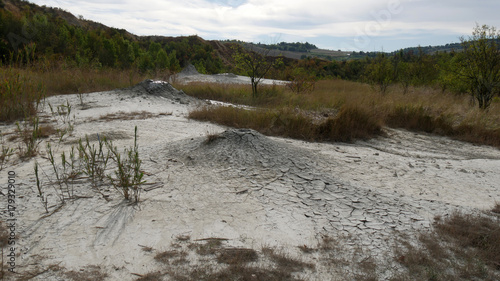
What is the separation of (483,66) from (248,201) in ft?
33.3

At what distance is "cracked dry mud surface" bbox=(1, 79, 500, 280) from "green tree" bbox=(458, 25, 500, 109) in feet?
17.7

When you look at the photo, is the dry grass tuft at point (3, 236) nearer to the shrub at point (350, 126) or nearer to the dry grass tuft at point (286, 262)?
the dry grass tuft at point (286, 262)

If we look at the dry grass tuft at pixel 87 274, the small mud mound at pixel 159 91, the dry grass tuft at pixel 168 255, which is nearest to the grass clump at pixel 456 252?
the dry grass tuft at pixel 168 255

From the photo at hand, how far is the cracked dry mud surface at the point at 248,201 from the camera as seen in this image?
252cm

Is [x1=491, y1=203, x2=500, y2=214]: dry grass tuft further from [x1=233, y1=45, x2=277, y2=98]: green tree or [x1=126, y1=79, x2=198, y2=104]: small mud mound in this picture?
[x1=126, y1=79, x2=198, y2=104]: small mud mound

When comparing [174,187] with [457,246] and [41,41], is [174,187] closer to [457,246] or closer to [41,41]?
[457,246]

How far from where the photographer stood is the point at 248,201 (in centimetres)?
335

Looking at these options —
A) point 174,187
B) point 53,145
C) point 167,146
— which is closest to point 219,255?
point 174,187

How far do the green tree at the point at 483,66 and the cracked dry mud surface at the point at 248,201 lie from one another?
540cm

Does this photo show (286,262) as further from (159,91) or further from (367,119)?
(159,91)

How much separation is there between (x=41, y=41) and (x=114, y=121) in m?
15.3

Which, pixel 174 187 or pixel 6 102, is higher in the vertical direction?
pixel 6 102

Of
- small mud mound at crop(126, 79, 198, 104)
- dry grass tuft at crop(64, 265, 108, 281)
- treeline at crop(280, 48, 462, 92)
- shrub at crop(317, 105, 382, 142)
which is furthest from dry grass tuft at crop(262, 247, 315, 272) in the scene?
treeline at crop(280, 48, 462, 92)

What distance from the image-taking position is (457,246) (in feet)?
8.75
